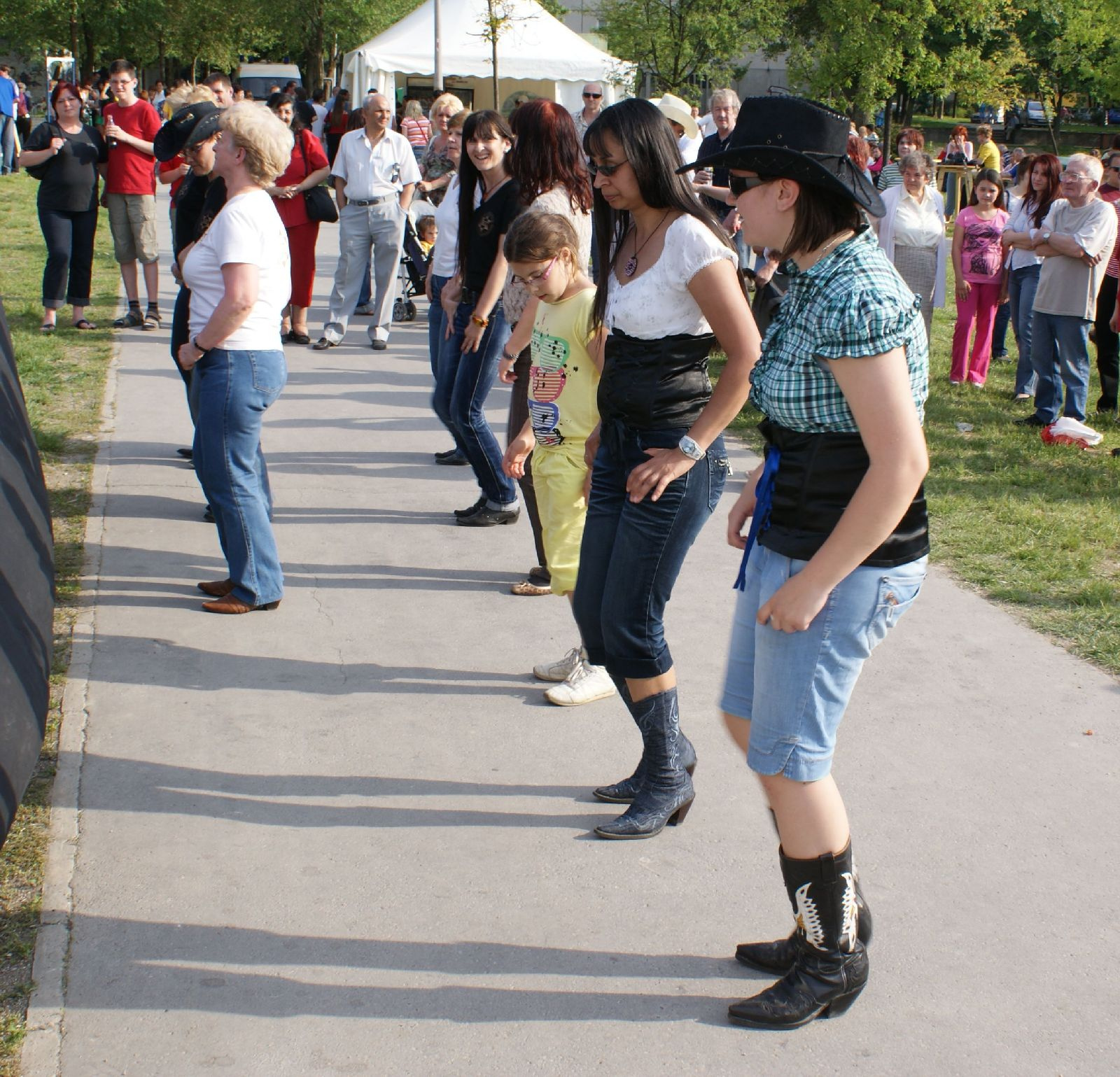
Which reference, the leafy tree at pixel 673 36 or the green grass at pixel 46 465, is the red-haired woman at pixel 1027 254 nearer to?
the green grass at pixel 46 465

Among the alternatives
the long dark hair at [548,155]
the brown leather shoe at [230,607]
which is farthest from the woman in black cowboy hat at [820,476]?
the brown leather shoe at [230,607]

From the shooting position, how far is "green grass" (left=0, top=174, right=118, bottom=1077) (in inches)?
119

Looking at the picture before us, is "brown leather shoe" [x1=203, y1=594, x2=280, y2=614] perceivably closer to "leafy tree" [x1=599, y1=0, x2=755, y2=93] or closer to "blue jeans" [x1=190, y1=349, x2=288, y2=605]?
"blue jeans" [x1=190, y1=349, x2=288, y2=605]

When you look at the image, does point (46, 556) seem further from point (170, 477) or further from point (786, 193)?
point (786, 193)

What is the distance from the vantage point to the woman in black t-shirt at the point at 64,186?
33.6 feet

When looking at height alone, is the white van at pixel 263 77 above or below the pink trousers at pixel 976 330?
above

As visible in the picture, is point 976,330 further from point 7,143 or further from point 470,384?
point 7,143

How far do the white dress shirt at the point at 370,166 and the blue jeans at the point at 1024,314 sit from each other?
5.02 meters

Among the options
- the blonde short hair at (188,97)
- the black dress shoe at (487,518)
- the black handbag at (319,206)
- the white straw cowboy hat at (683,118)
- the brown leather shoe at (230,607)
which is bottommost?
the brown leather shoe at (230,607)

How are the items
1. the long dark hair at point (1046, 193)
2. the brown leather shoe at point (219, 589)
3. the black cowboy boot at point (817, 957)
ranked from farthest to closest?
the long dark hair at point (1046, 193)
the brown leather shoe at point (219, 589)
the black cowboy boot at point (817, 957)

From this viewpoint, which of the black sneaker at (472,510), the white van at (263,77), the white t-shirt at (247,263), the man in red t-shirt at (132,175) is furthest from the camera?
the white van at (263,77)

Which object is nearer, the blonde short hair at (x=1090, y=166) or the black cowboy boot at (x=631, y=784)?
the black cowboy boot at (x=631, y=784)

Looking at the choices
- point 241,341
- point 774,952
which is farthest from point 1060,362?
point 774,952

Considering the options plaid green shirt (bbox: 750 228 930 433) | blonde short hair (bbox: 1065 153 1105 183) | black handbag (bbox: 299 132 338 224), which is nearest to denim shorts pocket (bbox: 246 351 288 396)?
plaid green shirt (bbox: 750 228 930 433)
